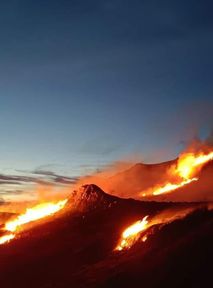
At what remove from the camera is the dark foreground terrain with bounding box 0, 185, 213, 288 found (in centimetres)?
7938

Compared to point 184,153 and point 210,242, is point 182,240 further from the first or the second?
point 184,153

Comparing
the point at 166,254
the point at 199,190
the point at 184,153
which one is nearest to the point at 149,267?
the point at 166,254

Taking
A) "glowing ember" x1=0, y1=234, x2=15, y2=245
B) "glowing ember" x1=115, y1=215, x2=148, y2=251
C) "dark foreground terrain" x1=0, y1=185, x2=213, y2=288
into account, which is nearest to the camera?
"dark foreground terrain" x1=0, y1=185, x2=213, y2=288

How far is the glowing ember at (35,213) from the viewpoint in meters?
123

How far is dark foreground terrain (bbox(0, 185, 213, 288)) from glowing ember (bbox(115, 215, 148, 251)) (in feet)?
4.89

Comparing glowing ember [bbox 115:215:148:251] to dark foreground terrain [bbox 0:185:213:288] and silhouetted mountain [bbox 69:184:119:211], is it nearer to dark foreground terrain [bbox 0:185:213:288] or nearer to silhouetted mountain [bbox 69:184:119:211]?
dark foreground terrain [bbox 0:185:213:288]

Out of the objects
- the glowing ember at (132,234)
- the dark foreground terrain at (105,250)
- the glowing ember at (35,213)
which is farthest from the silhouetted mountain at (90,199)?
the glowing ember at (132,234)

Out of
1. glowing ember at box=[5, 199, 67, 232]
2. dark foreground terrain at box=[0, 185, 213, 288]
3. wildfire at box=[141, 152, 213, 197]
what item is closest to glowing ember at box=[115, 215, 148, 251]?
dark foreground terrain at box=[0, 185, 213, 288]

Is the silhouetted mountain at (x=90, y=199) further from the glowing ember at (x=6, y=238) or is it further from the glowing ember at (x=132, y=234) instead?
the glowing ember at (x=6, y=238)

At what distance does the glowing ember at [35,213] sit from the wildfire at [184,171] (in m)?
30.7

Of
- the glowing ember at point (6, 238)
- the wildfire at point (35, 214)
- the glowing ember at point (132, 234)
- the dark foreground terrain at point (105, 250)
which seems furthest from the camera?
the wildfire at point (35, 214)

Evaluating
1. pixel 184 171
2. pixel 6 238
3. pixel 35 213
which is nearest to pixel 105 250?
pixel 6 238

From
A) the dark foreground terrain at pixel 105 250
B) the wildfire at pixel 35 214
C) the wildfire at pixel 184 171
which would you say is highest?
the wildfire at pixel 184 171

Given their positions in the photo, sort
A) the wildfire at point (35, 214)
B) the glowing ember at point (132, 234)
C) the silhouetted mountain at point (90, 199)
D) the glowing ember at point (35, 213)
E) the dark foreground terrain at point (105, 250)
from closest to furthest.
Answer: the dark foreground terrain at point (105, 250), the glowing ember at point (132, 234), the silhouetted mountain at point (90, 199), the wildfire at point (35, 214), the glowing ember at point (35, 213)
